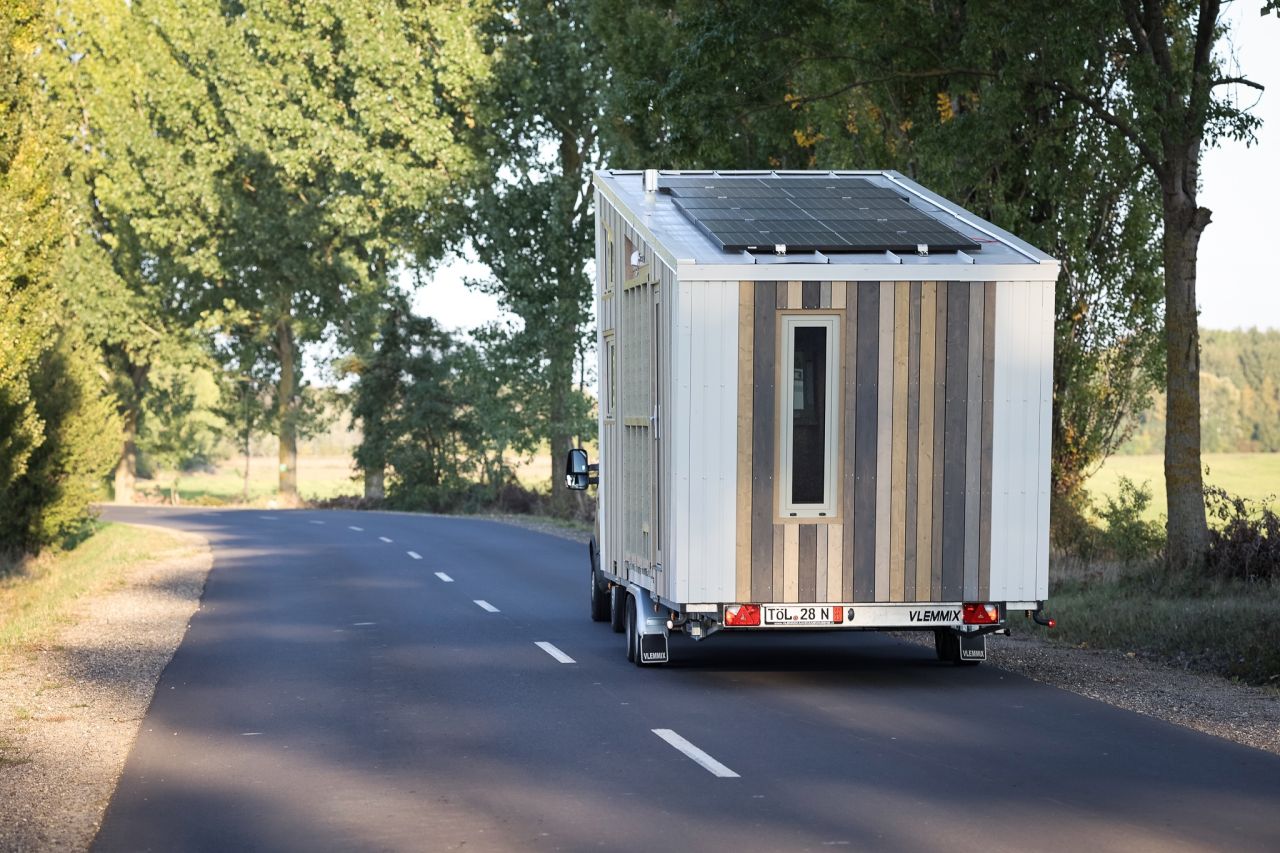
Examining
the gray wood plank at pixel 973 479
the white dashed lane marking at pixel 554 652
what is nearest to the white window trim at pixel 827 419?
the gray wood plank at pixel 973 479

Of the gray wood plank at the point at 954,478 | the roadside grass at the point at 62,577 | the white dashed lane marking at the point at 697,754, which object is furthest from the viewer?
the roadside grass at the point at 62,577

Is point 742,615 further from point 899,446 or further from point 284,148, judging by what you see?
point 284,148

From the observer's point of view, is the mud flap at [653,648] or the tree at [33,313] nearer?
the mud flap at [653,648]

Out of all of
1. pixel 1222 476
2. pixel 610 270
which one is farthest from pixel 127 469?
pixel 610 270

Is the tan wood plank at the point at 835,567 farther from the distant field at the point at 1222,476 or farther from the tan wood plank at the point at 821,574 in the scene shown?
the distant field at the point at 1222,476

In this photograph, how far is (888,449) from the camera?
12312 millimetres

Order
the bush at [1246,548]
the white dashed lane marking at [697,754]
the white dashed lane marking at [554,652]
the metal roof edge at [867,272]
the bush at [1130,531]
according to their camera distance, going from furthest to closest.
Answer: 1. the bush at [1130,531]
2. the bush at [1246,548]
3. the white dashed lane marking at [554,652]
4. the metal roof edge at [867,272]
5. the white dashed lane marking at [697,754]

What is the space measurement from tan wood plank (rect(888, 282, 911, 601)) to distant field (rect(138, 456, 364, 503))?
4903 cm

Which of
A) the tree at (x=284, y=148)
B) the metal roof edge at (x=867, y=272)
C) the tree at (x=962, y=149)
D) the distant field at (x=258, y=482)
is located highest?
the tree at (x=284, y=148)

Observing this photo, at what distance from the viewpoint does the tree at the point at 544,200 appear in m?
42.7

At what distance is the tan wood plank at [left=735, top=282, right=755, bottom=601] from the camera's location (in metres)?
12.1

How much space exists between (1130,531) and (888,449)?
1019 centimetres

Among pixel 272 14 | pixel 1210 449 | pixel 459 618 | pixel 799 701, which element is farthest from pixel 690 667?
pixel 1210 449

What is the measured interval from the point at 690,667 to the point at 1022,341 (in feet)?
13.0
